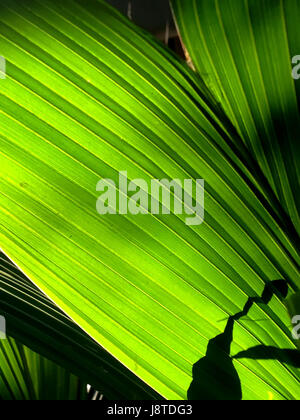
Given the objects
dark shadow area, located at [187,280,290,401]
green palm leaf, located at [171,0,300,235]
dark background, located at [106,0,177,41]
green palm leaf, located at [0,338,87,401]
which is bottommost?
dark shadow area, located at [187,280,290,401]

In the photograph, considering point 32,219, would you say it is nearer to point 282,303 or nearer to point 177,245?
point 177,245

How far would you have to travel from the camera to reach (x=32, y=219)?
384 millimetres

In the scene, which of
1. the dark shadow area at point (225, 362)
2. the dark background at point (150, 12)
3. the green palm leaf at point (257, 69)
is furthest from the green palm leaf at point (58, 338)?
the dark background at point (150, 12)

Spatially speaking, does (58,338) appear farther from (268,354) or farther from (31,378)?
(31,378)

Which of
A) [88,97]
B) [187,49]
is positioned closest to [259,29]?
[187,49]

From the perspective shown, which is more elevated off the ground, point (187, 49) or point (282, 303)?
point (187, 49)

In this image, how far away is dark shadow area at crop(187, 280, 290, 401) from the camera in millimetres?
418

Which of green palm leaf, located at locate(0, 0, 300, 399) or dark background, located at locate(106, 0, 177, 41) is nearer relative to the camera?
green palm leaf, located at locate(0, 0, 300, 399)

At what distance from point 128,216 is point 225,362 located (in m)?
0.16

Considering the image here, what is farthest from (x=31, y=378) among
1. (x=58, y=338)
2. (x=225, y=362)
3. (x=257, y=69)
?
(x=257, y=69)

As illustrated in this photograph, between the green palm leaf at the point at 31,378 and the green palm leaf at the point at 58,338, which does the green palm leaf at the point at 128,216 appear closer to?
the green palm leaf at the point at 58,338

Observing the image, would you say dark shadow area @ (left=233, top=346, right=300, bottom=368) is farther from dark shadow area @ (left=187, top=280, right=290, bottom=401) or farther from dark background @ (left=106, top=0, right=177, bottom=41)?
dark background @ (left=106, top=0, right=177, bottom=41)

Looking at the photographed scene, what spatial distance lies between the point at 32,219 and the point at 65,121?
9cm

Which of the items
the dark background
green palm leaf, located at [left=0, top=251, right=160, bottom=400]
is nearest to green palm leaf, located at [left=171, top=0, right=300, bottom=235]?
green palm leaf, located at [left=0, top=251, right=160, bottom=400]
